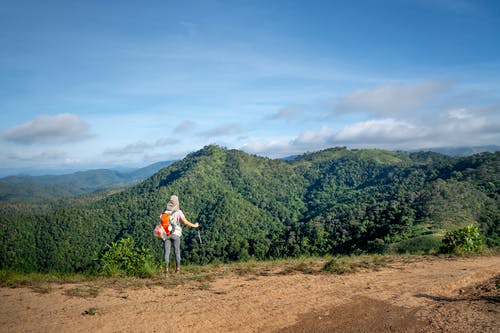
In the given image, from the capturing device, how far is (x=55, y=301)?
22.2 ft

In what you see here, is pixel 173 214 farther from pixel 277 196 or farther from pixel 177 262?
pixel 277 196

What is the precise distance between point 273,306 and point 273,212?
13683cm

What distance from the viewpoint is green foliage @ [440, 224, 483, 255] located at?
44.3ft

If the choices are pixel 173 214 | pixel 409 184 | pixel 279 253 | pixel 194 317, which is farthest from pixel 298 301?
pixel 409 184

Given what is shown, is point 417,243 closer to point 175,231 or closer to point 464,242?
point 464,242

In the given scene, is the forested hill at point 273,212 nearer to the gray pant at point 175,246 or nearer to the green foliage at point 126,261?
the green foliage at point 126,261

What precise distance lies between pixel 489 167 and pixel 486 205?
38980 mm

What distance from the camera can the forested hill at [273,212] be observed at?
170 feet

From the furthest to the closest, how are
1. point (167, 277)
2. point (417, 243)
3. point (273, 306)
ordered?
point (417, 243) < point (167, 277) < point (273, 306)

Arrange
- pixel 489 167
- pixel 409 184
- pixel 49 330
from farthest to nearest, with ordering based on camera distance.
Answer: pixel 409 184 → pixel 489 167 → pixel 49 330

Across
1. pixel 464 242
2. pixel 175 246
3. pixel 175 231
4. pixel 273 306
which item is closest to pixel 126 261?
pixel 175 246

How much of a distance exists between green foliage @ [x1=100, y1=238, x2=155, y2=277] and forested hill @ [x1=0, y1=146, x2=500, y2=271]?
1.89 feet

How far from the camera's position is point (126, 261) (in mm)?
9875

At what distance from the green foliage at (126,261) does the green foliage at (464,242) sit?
12.0 m
